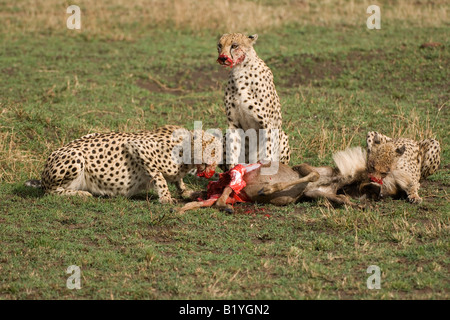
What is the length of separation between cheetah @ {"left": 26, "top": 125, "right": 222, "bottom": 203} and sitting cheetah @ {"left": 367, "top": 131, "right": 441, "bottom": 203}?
1.50 meters

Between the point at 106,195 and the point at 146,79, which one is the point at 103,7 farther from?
the point at 106,195

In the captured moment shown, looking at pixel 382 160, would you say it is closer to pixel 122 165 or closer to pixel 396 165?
pixel 396 165

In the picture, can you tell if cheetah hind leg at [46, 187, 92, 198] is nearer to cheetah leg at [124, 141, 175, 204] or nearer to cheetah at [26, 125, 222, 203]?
cheetah at [26, 125, 222, 203]

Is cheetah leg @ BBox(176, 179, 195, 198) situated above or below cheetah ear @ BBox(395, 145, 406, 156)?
below

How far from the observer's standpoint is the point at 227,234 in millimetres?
5559

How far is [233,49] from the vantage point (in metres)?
6.75

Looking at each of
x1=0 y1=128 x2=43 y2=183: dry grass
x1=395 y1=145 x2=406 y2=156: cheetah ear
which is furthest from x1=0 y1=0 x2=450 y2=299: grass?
x1=395 y1=145 x2=406 y2=156: cheetah ear

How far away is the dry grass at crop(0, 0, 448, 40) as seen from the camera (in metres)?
13.8

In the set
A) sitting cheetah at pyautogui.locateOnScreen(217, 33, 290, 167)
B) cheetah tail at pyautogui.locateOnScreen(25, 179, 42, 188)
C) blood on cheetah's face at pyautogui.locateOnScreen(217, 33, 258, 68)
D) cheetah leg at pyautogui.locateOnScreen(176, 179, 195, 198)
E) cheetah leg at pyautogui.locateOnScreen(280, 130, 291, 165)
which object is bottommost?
cheetah leg at pyautogui.locateOnScreen(176, 179, 195, 198)

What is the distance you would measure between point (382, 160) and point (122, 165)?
2468mm

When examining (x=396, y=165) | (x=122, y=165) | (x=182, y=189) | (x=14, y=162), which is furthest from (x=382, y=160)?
(x=14, y=162)

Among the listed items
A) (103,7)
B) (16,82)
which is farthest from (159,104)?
(103,7)

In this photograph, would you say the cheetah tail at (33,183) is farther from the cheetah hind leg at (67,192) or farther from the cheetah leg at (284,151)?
the cheetah leg at (284,151)

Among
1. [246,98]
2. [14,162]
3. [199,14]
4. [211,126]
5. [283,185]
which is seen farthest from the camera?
[199,14]
